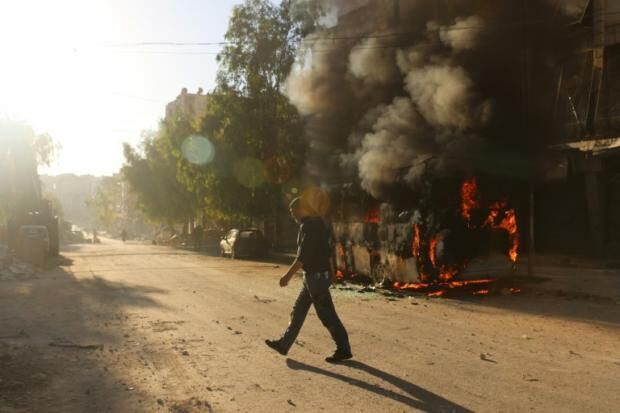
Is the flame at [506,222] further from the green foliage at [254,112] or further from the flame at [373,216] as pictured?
the green foliage at [254,112]

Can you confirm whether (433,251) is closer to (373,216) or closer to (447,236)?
(447,236)

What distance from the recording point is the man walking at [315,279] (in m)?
6.23

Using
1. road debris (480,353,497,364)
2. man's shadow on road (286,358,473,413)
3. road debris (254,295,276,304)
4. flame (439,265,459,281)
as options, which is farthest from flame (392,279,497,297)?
man's shadow on road (286,358,473,413)

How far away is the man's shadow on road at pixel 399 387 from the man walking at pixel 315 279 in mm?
223

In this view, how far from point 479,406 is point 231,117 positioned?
2793cm

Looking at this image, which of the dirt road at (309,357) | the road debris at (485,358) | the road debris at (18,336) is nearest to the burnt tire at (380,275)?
the dirt road at (309,357)

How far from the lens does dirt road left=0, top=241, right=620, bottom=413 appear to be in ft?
16.1

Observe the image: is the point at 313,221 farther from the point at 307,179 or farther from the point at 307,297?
the point at 307,179

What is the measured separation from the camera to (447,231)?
1225cm

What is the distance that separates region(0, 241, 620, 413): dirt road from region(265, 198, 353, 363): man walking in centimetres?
21

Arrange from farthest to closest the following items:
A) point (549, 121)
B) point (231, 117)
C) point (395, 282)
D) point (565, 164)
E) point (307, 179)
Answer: point (231, 117) < point (307, 179) < point (565, 164) < point (549, 121) < point (395, 282)

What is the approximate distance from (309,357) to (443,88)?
11004 millimetres

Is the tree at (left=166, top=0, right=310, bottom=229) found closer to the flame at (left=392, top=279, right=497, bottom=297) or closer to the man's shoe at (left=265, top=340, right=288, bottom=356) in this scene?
the flame at (left=392, top=279, right=497, bottom=297)

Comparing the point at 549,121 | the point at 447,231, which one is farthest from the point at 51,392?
the point at 549,121
